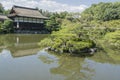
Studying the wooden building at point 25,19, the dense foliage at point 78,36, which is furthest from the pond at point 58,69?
the wooden building at point 25,19

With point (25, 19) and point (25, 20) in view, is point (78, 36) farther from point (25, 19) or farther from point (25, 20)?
point (25, 19)

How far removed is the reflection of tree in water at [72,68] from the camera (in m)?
10.4

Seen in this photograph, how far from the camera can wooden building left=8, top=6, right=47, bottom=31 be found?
34.0 m

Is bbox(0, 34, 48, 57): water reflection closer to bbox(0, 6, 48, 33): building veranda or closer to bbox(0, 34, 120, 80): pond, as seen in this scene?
bbox(0, 34, 120, 80): pond

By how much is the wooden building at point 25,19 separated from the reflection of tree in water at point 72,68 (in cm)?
2019

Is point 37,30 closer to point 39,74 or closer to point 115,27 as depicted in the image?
point 115,27

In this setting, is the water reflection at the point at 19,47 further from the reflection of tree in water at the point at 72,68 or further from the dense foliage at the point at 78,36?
the reflection of tree in water at the point at 72,68

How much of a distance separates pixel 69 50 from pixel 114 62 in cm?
349

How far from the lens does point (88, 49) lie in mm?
16844

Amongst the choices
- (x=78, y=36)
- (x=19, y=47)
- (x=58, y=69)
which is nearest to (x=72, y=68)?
(x=58, y=69)

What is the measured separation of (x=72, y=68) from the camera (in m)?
12.0

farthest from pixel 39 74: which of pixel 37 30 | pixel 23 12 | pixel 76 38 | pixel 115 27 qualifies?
pixel 23 12

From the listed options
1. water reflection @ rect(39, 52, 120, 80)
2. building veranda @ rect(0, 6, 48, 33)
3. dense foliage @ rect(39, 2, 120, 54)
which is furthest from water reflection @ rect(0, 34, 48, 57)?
building veranda @ rect(0, 6, 48, 33)

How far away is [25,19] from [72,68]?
24.7 meters
